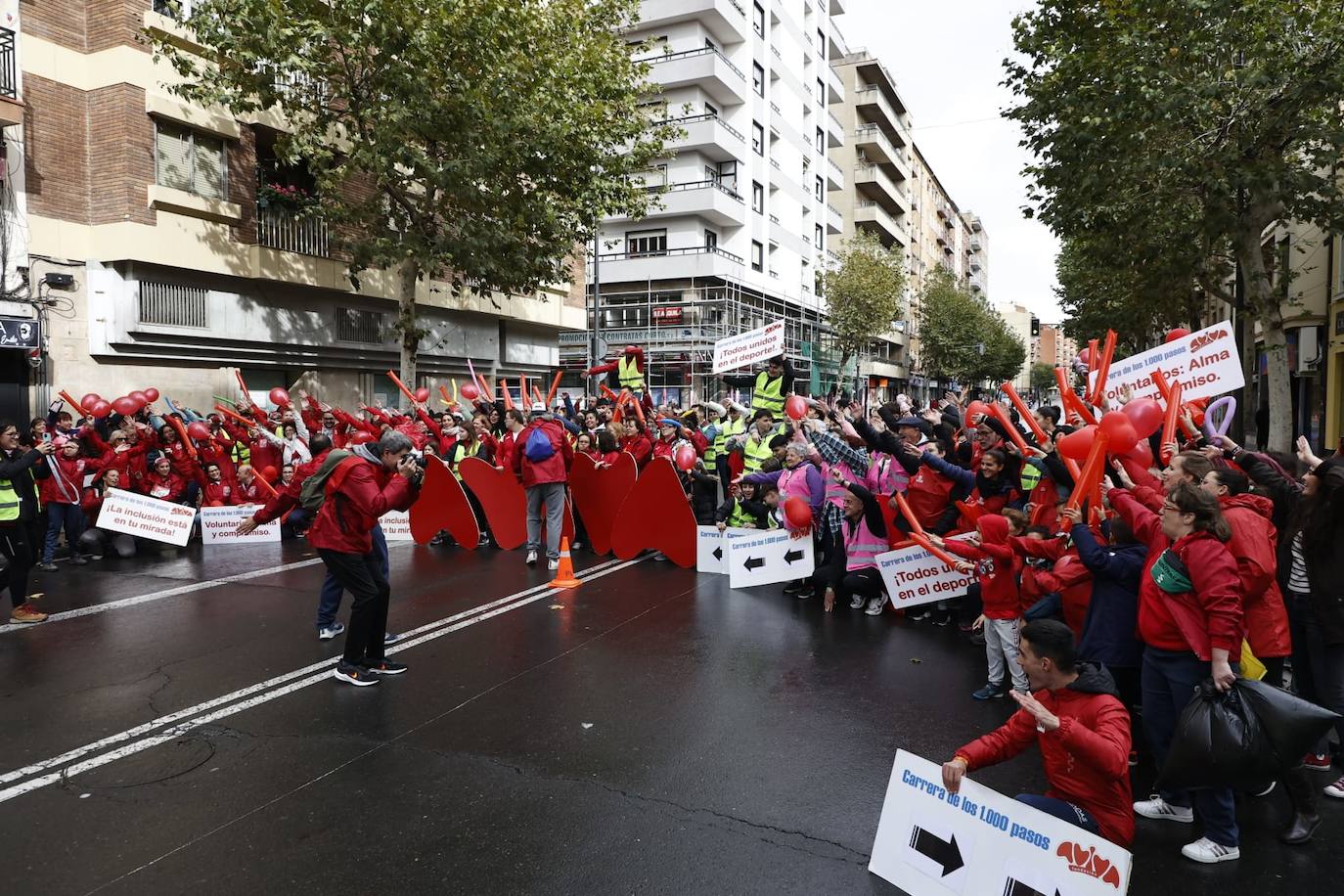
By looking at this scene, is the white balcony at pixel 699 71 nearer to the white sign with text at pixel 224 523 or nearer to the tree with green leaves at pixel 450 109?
the tree with green leaves at pixel 450 109

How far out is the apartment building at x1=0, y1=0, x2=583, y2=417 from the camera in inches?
611

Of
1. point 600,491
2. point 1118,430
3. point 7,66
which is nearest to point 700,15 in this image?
point 7,66

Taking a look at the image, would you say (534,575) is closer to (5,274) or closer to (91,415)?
(91,415)

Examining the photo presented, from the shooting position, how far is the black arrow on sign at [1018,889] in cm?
292

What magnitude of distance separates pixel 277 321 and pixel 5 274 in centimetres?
542

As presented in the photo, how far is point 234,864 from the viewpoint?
3.59m

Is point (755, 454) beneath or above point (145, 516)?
above

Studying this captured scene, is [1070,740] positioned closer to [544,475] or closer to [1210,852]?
[1210,852]

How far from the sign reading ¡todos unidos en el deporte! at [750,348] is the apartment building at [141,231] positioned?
475 inches

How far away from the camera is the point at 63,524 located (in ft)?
33.3

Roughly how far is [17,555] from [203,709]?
329 cm

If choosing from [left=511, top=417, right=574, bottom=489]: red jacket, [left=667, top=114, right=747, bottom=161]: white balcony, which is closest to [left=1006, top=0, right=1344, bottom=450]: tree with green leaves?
[left=511, top=417, right=574, bottom=489]: red jacket

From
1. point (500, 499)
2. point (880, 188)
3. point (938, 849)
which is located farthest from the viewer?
point (880, 188)

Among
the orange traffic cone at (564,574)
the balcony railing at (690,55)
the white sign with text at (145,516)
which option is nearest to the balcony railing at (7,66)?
the white sign with text at (145,516)
